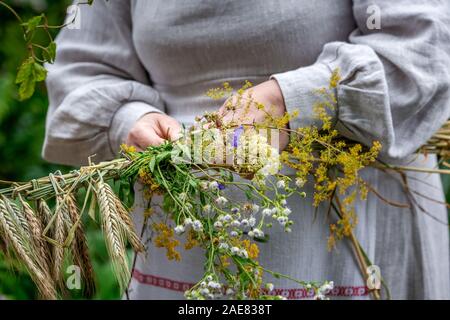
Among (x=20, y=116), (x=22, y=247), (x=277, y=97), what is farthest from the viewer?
(x=20, y=116)

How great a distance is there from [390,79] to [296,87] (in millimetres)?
162

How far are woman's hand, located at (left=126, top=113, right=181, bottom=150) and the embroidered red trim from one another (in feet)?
0.86

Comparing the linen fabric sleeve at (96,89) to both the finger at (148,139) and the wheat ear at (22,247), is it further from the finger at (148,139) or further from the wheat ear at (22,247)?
the wheat ear at (22,247)

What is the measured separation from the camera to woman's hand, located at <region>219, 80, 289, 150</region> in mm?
1017

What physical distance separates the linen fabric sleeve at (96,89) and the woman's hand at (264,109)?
0.24 meters

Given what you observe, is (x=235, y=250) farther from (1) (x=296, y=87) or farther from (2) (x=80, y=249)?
(1) (x=296, y=87)

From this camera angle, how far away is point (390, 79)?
1096 mm

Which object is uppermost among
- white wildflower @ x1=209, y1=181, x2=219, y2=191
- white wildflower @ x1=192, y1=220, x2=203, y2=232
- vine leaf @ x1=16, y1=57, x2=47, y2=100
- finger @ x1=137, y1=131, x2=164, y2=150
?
vine leaf @ x1=16, y1=57, x2=47, y2=100

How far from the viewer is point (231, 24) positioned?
3.69 ft

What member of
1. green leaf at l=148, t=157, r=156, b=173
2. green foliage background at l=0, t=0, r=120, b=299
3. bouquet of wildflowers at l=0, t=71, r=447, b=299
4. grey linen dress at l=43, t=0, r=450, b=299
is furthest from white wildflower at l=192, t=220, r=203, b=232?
green foliage background at l=0, t=0, r=120, b=299

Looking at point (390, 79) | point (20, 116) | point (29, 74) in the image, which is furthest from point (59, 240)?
point (20, 116)

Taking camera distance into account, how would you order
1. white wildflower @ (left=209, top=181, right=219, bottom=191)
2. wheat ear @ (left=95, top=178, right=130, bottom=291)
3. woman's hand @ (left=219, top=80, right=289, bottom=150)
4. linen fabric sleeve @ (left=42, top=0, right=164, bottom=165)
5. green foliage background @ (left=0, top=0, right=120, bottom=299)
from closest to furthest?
wheat ear @ (left=95, top=178, right=130, bottom=291) → white wildflower @ (left=209, top=181, right=219, bottom=191) → woman's hand @ (left=219, top=80, right=289, bottom=150) → linen fabric sleeve @ (left=42, top=0, right=164, bottom=165) → green foliage background @ (left=0, top=0, right=120, bottom=299)

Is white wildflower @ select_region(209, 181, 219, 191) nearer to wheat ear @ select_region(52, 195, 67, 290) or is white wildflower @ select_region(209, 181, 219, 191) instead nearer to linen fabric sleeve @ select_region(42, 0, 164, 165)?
wheat ear @ select_region(52, 195, 67, 290)

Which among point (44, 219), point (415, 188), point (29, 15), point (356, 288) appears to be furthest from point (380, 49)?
point (29, 15)
